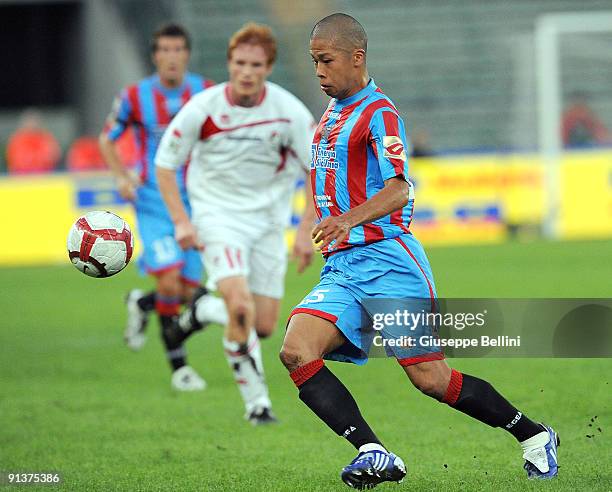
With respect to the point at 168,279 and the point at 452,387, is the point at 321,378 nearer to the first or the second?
the point at 452,387

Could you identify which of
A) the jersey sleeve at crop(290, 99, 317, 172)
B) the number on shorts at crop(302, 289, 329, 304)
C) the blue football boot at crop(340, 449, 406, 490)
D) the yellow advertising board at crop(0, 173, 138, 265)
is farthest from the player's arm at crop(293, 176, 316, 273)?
the yellow advertising board at crop(0, 173, 138, 265)

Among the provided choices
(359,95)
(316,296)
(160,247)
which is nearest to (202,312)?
(160,247)

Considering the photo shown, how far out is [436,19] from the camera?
27156mm

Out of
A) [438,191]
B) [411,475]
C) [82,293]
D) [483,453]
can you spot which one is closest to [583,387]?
[483,453]

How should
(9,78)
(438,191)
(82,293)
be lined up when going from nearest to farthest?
(82,293), (438,191), (9,78)

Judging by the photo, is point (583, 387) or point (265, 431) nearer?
point (265, 431)

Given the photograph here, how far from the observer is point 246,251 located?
7668mm

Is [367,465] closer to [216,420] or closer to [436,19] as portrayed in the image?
[216,420]

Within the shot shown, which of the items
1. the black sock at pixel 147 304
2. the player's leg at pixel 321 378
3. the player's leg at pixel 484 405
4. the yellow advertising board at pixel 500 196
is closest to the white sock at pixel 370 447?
the player's leg at pixel 321 378

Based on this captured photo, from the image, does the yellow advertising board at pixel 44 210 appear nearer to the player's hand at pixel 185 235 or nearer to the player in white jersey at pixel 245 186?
the player in white jersey at pixel 245 186

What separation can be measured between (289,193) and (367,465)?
3.26 meters

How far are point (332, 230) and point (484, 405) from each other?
1.02 m

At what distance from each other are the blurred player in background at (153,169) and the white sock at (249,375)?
130 centimetres

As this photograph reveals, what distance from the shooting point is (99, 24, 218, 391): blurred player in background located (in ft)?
29.1
